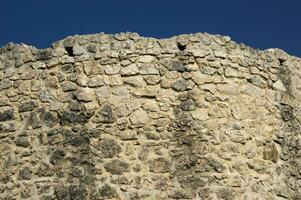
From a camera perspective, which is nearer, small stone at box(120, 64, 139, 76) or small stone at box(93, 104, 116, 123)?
small stone at box(93, 104, 116, 123)

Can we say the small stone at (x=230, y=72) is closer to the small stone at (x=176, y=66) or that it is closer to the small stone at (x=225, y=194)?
the small stone at (x=176, y=66)

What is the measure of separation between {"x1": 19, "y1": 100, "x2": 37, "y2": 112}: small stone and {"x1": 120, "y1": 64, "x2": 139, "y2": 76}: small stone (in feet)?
4.40

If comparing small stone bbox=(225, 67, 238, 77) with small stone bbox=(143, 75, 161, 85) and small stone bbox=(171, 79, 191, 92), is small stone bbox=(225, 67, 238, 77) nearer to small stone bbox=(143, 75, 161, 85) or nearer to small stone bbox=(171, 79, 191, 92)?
small stone bbox=(171, 79, 191, 92)

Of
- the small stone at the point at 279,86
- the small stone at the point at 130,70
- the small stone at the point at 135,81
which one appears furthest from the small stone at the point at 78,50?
the small stone at the point at 279,86

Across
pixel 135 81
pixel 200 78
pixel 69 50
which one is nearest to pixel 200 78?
pixel 200 78

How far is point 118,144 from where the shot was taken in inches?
326

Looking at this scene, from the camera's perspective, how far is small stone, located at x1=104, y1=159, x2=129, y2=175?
8156 mm

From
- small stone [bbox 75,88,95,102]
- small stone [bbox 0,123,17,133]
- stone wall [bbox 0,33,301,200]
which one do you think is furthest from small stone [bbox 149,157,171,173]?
small stone [bbox 0,123,17,133]

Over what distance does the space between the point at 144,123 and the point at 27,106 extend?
173 centimetres

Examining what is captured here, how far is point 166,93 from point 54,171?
6.07 ft

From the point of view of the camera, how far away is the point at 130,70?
28.0ft

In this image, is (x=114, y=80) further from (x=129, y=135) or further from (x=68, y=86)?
(x=129, y=135)

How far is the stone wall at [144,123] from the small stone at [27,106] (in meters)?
0.02

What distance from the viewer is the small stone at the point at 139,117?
834cm
